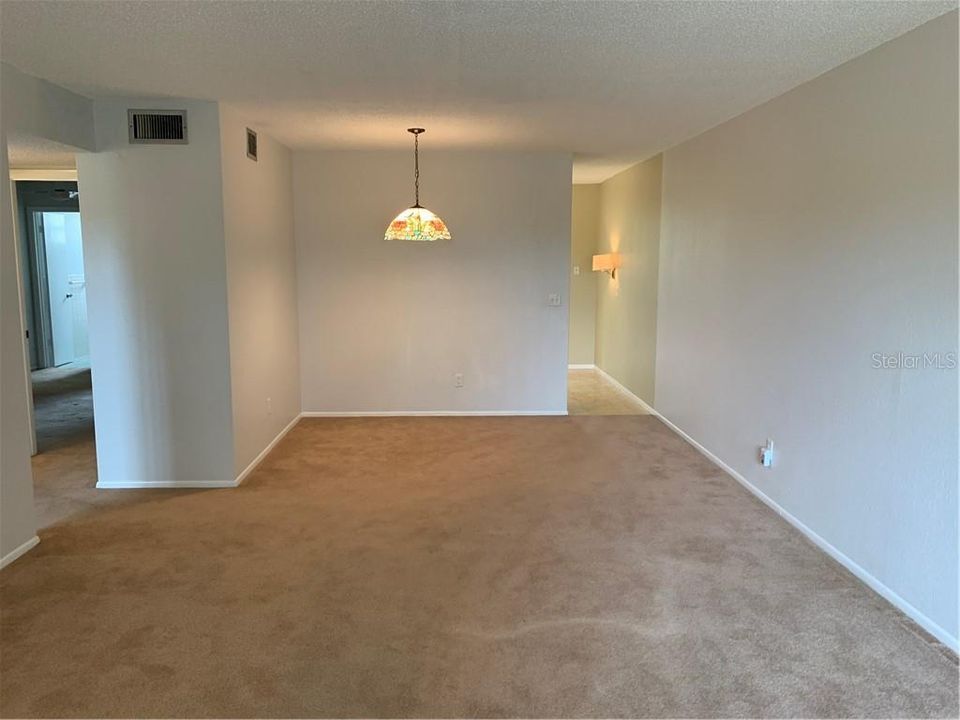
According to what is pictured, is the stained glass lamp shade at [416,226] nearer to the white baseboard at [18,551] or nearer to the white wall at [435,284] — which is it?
the white wall at [435,284]

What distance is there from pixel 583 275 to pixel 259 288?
5058mm

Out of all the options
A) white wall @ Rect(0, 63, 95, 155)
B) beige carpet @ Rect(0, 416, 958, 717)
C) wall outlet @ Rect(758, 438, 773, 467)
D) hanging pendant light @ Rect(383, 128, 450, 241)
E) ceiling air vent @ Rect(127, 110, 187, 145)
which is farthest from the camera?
hanging pendant light @ Rect(383, 128, 450, 241)

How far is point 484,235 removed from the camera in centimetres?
647

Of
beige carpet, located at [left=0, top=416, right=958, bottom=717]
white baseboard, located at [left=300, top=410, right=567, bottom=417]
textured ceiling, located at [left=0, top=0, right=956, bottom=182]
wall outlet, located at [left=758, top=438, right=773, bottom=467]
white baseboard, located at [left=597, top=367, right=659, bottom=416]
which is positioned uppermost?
textured ceiling, located at [left=0, top=0, right=956, bottom=182]

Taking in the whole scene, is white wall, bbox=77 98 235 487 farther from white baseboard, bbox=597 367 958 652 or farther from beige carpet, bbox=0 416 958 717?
white baseboard, bbox=597 367 958 652

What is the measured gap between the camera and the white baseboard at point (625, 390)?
22.3 ft

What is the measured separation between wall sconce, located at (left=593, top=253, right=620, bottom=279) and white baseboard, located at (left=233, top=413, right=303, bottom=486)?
3950mm

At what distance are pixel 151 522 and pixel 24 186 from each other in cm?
678

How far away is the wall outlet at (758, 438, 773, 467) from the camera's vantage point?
412 centimetres

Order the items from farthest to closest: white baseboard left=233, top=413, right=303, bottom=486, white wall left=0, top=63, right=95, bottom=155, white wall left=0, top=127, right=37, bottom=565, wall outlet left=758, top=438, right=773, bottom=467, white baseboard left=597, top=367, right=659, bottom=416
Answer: white baseboard left=597, top=367, right=659, bottom=416, white baseboard left=233, top=413, right=303, bottom=486, wall outlet left=758, top=438, right=773, bottom=467, white wall left=0, top=63, right=95, bottom=155, white wall left=0, top=127, right=37, bottom=565

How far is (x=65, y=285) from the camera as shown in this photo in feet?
32.9

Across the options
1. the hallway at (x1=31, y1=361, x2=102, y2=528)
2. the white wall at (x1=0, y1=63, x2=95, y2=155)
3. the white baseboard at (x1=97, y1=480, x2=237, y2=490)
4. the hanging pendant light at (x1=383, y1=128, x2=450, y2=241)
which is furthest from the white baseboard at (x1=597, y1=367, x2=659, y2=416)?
the white wall at (x1=0, y1=63, x2=95, y2=155)

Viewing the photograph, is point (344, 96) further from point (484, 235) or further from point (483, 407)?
point (483, 407)

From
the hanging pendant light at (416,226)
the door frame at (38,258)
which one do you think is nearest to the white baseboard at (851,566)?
the hanging pendant light at (416,226)
